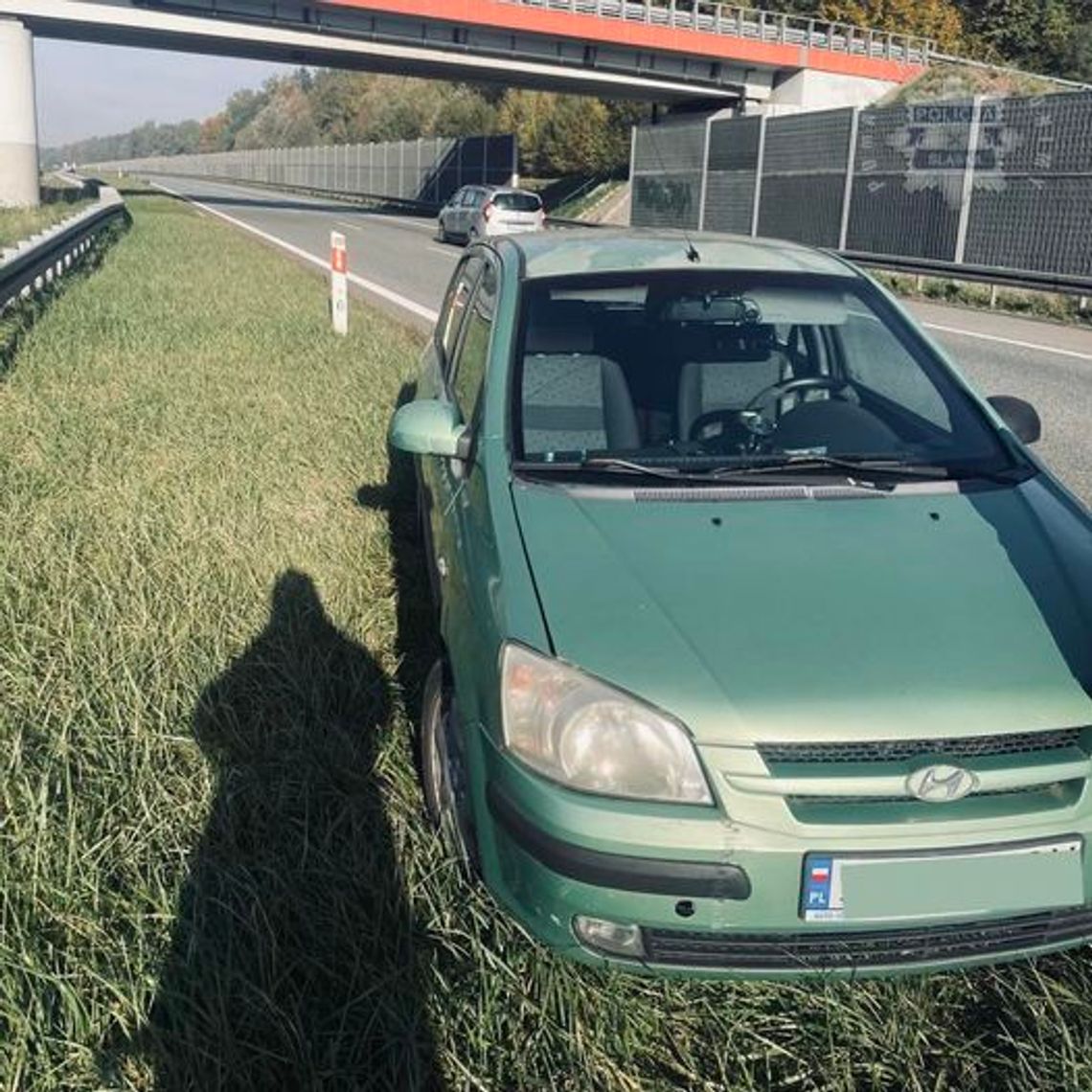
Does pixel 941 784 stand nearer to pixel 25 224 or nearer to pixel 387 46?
pixel 25 224

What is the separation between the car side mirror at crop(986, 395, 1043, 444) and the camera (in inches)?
133

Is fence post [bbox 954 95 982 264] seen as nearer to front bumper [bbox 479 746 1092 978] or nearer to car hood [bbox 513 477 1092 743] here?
car hood [bbox 513 477 1092 743]

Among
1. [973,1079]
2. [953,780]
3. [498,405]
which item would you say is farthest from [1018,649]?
[498,405]

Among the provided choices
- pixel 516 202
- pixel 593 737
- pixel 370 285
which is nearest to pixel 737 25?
pixel 516 202

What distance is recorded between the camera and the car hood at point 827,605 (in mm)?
2078

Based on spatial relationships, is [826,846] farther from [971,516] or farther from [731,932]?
[971,516]

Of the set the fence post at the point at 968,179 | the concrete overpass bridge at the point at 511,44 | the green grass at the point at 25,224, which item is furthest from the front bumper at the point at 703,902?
the concrete overpass bridge at the point at 511,44

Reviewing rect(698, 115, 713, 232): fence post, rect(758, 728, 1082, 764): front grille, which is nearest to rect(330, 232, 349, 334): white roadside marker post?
rect(758, 728, 1082, 764): front grille

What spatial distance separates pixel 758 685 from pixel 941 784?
37 centimetres

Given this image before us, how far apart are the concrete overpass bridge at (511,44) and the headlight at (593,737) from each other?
38.7m

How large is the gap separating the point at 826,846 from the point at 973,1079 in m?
0.52

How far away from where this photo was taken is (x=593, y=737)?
2084mm

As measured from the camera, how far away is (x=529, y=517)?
2625 millimetres

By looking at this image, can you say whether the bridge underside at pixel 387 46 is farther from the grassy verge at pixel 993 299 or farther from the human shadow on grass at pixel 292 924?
the human shadow on grass at pixel 292 924
